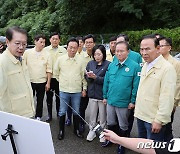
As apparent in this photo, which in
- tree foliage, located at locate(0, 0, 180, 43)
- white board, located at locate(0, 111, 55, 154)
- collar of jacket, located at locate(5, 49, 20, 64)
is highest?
tree foliage, located at locate(0, 0, 180, 43)

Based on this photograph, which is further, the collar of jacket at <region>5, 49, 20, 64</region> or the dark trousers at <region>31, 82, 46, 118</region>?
the dark trousers at <region>31, 82, 46, 118</region>

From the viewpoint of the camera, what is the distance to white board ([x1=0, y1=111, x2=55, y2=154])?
1746 mm

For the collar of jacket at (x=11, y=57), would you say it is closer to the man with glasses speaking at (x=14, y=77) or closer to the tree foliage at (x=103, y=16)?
the man with glasses speaking at (x=14, y=77)

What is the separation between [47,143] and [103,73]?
2.46m

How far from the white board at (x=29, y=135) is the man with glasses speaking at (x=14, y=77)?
625 millimetres

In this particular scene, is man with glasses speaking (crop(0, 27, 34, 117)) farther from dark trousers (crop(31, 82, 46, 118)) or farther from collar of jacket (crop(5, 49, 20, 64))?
dark trousers (crop(31, 82, 46, 118))

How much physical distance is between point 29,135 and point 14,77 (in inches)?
37.4

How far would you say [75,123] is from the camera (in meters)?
4.59

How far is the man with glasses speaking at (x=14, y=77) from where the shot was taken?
250 cm

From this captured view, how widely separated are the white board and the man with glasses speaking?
24.6 inches

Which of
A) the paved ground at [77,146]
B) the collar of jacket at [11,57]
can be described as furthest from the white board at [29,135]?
the paved ground at [77,146]

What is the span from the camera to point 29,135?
1827mm

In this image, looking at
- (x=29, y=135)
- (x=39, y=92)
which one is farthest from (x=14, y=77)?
(x=39, y=92)

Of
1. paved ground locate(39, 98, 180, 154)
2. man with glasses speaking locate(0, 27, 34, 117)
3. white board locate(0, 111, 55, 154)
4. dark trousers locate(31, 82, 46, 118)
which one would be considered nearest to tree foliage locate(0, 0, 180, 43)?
dark trousers locate(31, 82, 46, 118)
